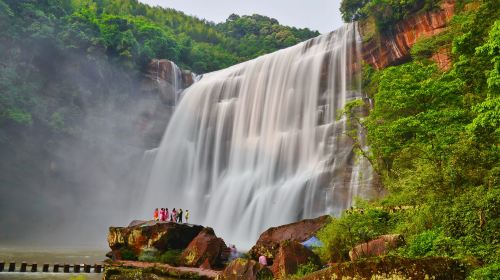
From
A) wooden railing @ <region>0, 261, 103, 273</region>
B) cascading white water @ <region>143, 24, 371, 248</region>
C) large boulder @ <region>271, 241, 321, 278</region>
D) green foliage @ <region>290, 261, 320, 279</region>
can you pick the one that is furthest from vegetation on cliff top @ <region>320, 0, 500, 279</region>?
Result: wooden railing @ <region>0, 261, 103, 273</region>

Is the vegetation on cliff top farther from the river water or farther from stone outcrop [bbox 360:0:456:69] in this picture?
the river water

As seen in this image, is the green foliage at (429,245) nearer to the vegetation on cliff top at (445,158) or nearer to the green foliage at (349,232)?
the vegetation on cliff top at (445,158)

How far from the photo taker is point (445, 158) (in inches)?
557

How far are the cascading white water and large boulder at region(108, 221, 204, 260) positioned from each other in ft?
21.8

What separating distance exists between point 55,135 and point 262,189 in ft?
73.6

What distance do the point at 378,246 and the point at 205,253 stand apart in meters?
10.5

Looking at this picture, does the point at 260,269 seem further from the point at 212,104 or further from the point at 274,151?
the point at 212,104

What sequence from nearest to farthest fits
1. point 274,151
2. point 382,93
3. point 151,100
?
point 382,93
point 274,151
point 151,100

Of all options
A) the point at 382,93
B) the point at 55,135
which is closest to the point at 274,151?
the point at 382,93

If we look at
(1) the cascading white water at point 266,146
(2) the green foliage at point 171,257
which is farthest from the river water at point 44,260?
(1) the cascading white water at point 266,146

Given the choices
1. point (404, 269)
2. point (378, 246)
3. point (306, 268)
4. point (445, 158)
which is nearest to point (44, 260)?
point (306, 268)

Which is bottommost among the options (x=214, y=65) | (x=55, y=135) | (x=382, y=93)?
(x=382, y=93)

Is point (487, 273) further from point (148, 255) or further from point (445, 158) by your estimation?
point (148, 255)

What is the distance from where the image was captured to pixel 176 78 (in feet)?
171
